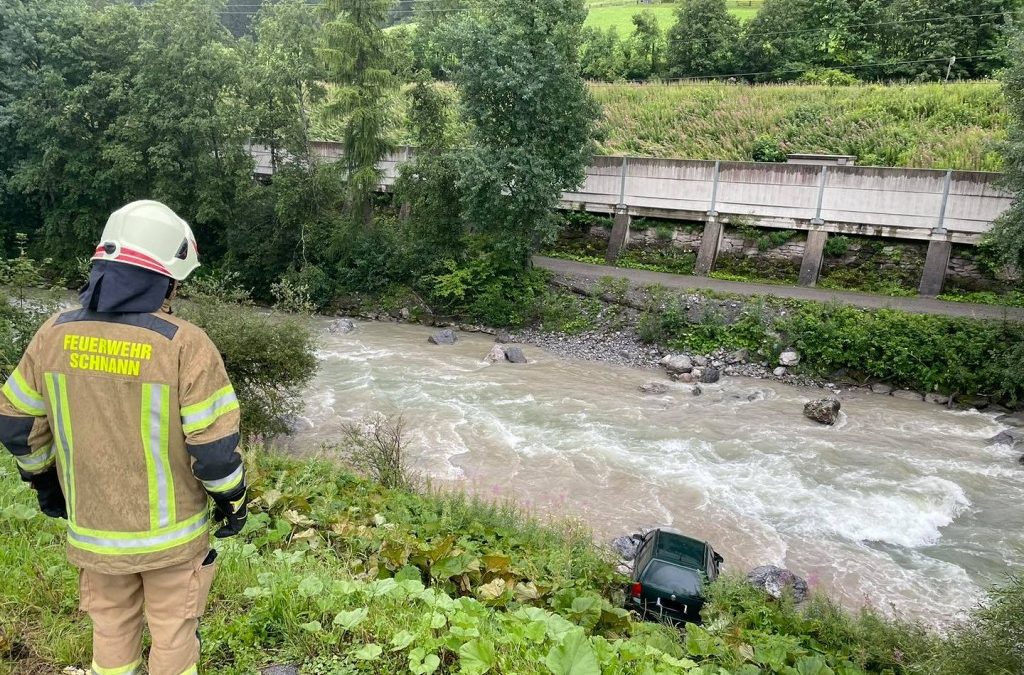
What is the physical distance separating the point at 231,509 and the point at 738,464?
12112 mm

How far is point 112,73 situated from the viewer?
25125mm

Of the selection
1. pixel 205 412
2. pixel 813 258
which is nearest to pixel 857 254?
pixel 813 258

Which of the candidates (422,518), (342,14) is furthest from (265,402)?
(342,14)

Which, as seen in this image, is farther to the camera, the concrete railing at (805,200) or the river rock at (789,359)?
the concrete railing at (805,200)

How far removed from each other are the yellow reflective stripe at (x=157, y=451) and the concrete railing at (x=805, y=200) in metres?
20.3

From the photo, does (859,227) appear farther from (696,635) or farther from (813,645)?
(696,635)

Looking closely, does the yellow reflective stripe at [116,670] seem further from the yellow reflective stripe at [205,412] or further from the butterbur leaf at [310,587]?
the yellow reflective stripe at [205,412]

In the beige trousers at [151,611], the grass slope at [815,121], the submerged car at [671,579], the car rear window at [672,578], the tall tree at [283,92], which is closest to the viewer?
the beige trousers at [151,611]

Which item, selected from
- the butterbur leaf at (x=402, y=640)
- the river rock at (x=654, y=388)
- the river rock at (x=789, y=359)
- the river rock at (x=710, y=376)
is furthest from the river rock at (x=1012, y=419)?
the butterbur leaf at (x=402, y=640)

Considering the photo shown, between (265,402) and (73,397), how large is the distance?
33.5 ft

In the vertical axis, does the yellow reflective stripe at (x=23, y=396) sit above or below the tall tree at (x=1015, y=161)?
below

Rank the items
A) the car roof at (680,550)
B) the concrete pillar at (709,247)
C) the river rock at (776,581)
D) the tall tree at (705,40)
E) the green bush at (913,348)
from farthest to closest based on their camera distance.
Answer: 1. the tall tree at (705,40)
2. the concrete pillar at (709,247)
3. the green bush at (913,348)
4. the river rock at (776,581)
5. the car roof at (680,550)

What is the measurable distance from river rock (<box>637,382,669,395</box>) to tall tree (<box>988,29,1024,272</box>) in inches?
339

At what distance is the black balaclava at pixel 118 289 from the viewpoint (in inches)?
108
